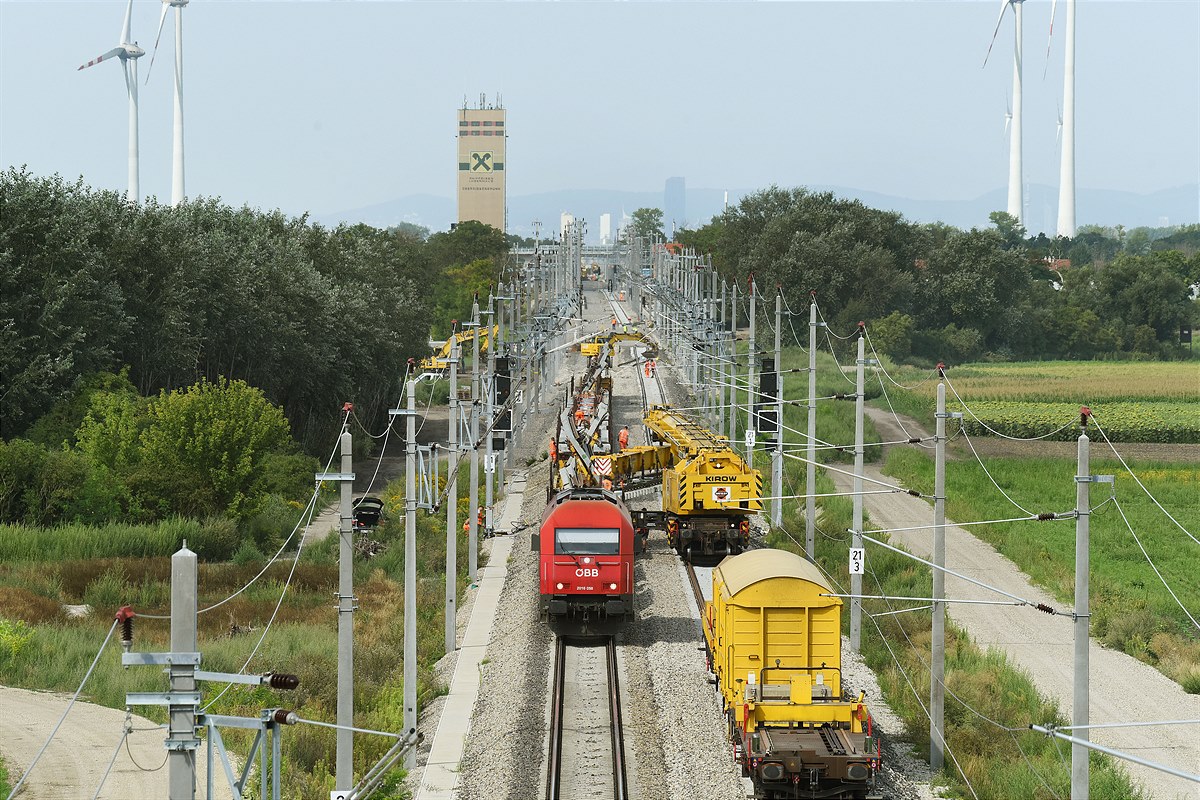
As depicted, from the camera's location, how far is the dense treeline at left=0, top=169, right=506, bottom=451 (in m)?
61.4

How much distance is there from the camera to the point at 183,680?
12.5 metres

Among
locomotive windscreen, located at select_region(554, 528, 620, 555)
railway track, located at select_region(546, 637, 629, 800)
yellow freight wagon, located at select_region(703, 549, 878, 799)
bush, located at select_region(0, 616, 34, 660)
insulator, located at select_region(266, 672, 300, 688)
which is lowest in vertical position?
railway track, located at select_region(546, 637, 629, 800)

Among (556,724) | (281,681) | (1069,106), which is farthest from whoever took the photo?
(1069,106)

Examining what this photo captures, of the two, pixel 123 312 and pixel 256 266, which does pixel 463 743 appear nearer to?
pixel 123 312

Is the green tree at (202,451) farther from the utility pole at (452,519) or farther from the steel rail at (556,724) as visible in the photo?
the steel rail at (556,724)

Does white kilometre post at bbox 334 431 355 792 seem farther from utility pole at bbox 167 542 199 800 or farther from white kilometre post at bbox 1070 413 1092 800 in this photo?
white kilometre post at bbox 1070 413 1092 800

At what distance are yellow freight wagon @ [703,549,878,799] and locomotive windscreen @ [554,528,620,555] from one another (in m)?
6.53

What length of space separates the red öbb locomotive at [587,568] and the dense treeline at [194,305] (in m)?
34.5

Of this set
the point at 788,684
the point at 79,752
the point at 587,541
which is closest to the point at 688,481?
the point at 587,541

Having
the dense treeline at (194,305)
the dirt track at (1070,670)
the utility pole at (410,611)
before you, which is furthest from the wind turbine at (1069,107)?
the utility pole at (410,611)

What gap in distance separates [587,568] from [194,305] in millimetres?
45623

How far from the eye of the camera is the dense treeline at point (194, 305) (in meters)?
61.4

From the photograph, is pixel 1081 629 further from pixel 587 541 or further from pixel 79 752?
pixel 79 752

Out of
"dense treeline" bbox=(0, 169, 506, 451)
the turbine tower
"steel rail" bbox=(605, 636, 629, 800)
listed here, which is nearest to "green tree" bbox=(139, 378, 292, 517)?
"dense treeline" bbox=(0, 169, 506, 451)
